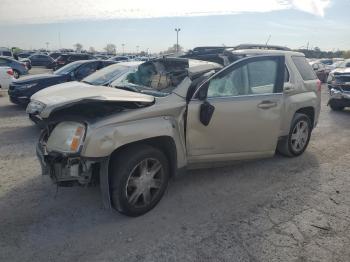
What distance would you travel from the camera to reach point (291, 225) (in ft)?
11.8

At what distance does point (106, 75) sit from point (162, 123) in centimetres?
396

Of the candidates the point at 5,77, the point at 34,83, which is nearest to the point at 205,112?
the point at 34,83

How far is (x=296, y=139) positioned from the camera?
5758 millimetres

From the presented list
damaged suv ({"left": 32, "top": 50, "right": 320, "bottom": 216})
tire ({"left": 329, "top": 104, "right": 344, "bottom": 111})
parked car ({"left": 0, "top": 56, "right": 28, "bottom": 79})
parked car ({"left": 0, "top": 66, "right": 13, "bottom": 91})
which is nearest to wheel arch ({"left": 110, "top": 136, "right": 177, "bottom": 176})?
damaged suv ({"left": 32, "top": 50, "right": 320, "bottom": 216})

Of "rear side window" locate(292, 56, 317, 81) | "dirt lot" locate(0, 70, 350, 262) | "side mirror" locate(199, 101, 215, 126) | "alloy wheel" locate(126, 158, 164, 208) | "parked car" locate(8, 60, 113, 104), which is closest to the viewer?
"dirt lot" locate(0, 70, 350, 262)

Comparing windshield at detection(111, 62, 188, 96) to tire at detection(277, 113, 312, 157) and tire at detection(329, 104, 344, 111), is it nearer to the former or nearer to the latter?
tire at detection(277, 113, 312, 157)

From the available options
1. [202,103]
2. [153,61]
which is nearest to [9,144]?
[153,61]

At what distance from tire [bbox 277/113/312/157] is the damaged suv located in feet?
0.27

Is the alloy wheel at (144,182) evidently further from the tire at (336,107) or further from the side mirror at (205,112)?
the tire at (336,107)

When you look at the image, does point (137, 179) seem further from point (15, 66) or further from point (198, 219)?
point (15, 66)

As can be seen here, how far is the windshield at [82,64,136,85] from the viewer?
22.3 feet

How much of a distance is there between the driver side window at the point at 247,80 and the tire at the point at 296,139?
3.65 ft

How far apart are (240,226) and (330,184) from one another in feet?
6.47

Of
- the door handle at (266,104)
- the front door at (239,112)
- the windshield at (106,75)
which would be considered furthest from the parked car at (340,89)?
the windshield at (106,75)
